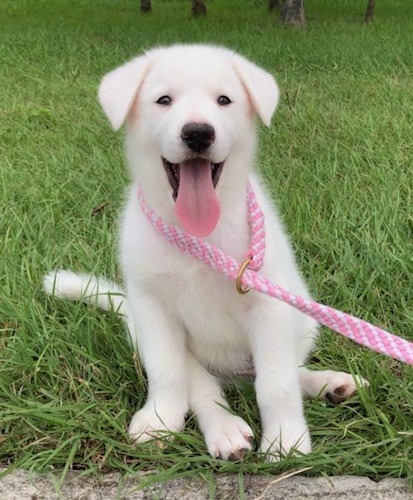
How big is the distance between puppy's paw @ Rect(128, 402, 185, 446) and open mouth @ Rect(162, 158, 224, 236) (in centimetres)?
57

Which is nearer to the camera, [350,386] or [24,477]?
[24,477]

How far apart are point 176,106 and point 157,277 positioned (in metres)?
0.52

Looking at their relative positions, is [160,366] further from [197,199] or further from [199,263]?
[197,199]

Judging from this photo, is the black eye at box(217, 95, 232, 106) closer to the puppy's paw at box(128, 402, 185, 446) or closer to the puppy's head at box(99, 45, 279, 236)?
the puppy's head at box(99, 45, 279, 236)

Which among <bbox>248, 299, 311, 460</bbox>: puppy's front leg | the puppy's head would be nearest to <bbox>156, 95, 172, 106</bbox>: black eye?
the puppy's head

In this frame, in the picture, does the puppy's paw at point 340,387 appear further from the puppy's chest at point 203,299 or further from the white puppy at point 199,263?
the puppy's chest at point 203,299

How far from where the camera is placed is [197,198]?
1928 mm

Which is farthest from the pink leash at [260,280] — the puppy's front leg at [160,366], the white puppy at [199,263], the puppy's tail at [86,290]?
the puppy's tail at [86,290]

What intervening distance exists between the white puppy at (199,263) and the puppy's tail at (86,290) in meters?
0.34

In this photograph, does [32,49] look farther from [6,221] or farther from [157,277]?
[157,277]

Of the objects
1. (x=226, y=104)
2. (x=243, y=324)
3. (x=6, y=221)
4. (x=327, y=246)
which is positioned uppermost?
(x=226, y=104)

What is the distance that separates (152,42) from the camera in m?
8.62

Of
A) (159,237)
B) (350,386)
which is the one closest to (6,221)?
(159,237)

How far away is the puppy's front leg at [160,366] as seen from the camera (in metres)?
2.01
